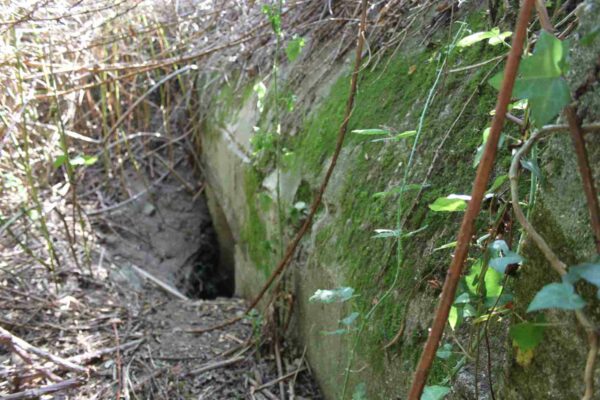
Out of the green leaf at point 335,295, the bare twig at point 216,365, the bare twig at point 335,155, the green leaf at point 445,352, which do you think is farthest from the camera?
the bare twig at point 216,365

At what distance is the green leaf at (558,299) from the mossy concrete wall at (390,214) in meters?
0.10

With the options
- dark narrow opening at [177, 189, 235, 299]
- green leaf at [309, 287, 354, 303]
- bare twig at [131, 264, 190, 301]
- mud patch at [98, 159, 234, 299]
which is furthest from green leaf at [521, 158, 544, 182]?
dark narrow opening at [177, 189, 235, 299]

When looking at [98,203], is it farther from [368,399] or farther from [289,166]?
[368,399]

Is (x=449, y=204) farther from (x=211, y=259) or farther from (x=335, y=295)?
(x=211, y=259)

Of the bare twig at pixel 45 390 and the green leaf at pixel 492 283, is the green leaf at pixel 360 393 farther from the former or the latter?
the bare twig at pixel 45 390

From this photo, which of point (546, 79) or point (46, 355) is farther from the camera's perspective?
point (46, 355)

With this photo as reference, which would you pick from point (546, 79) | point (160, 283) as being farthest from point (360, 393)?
point (160, 283)

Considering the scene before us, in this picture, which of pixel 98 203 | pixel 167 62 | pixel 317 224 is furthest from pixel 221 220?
pixel 317 224

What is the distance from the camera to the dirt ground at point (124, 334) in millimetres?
2004

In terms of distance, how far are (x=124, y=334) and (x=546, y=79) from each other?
2046 millimetres

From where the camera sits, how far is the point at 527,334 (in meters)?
0.78

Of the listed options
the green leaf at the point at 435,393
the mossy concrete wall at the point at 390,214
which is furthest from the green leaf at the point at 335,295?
the green leaf at the point at 435,393

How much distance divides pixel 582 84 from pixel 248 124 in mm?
2277

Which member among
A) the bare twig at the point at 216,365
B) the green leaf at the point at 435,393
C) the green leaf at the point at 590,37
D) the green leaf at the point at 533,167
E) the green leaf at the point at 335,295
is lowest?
the bare twig at the point at 216,365
